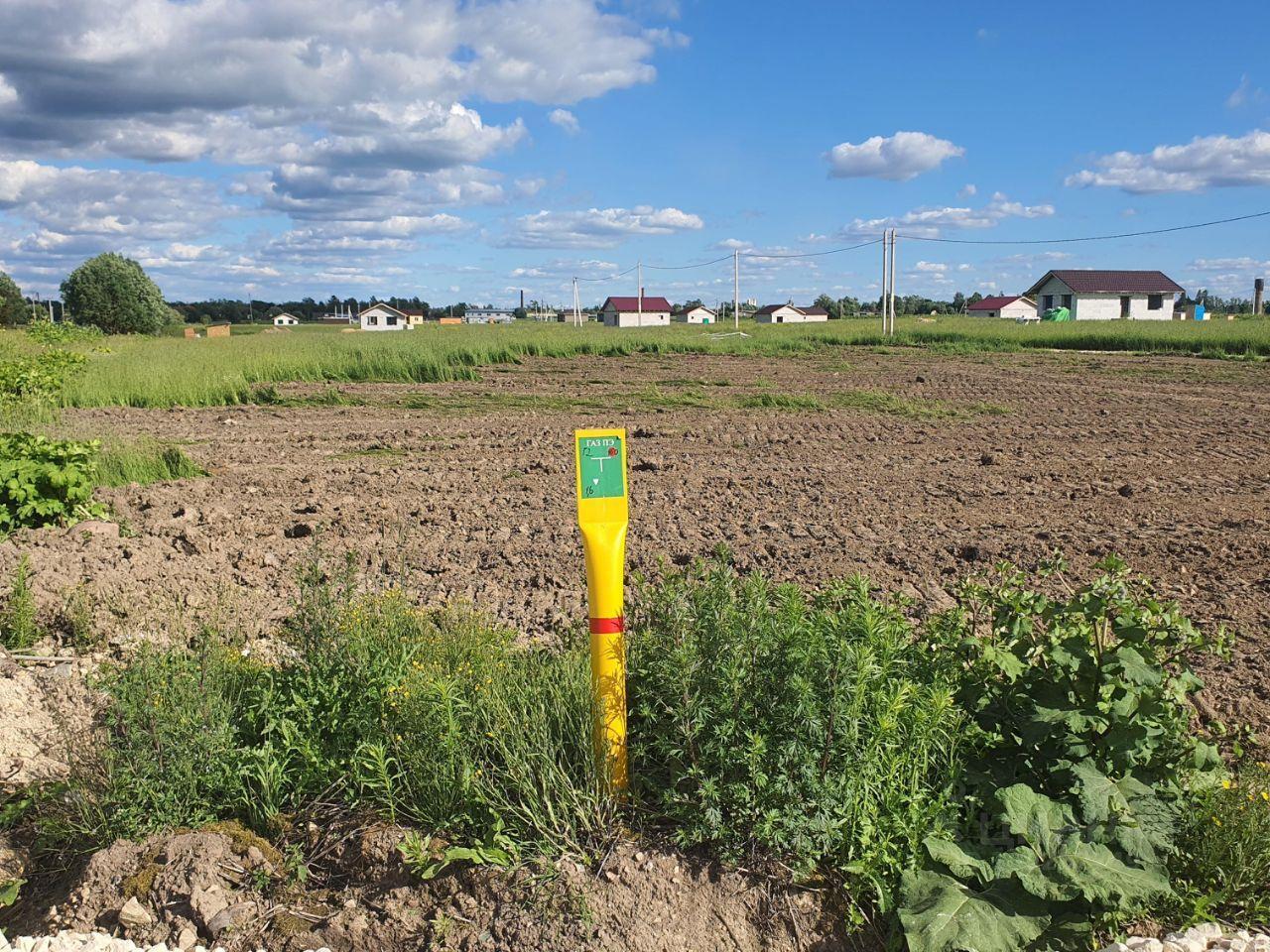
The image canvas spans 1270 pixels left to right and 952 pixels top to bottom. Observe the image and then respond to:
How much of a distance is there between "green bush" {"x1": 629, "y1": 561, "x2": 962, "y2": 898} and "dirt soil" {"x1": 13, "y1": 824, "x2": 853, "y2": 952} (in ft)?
0.54

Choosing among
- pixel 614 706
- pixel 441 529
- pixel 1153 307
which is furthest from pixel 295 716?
pixel 1153 307

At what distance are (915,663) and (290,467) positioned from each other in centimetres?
936

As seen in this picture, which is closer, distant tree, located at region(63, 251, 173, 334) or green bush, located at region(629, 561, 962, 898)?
green bush, located at region(629, 561, 962, 898)

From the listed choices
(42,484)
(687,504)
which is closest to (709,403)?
(687,504)

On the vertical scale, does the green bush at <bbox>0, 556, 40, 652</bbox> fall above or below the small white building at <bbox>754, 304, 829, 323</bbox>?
below

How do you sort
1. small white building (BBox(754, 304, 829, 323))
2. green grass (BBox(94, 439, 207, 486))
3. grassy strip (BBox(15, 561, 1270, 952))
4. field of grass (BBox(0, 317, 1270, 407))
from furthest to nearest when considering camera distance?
1. small white building (BBox(754, 304, 829, 323))
2. field of grass (BBox(0, 317, 1270, 407))
3. green grass (BBox(94, 439, 207, 486))
4. grassy strip (BBox(15, 561, 1270, 952))

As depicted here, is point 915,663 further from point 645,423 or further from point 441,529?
point 645,423

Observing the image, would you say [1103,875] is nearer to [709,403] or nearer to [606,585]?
[606,585]

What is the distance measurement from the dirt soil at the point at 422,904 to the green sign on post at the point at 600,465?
1221 millimetres

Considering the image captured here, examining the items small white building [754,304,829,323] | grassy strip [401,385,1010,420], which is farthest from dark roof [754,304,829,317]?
grassy strip [401,385,1010,420]

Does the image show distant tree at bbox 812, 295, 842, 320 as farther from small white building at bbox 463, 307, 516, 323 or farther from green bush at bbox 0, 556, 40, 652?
green bush at bbox 0, 556, 40, 652

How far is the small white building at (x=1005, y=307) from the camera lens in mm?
95250

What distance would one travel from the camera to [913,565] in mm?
6957

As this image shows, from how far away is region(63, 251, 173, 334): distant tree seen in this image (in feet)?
256
